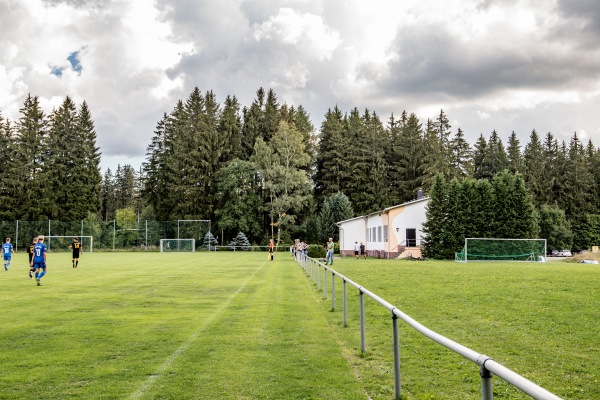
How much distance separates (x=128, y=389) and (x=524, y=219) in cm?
4376

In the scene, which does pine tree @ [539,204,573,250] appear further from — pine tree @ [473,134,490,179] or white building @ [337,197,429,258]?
white building @ [337,197,429,258]

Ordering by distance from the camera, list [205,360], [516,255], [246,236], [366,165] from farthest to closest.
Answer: [366,165] → [246,236] → [516,255] → [205,360]

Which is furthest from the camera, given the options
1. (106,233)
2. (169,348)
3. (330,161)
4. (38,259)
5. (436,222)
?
(330,161)

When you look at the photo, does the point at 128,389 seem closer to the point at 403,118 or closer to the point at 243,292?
the point at 243,292

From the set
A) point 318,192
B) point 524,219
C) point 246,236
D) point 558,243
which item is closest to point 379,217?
point 524,219

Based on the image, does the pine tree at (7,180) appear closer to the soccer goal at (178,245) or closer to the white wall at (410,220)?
the soccer goal at (178,245)

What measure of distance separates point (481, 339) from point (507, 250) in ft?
116

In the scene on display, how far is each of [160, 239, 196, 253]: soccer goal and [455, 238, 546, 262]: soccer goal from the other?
31.9 meters

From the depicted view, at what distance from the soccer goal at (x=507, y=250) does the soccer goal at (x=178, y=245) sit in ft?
105

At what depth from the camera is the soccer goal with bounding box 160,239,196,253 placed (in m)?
59.9

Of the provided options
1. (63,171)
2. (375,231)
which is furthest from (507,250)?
(63,171)

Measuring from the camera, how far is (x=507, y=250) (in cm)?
4097

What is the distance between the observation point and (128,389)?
572 cm

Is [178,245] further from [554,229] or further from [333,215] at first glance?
[554,229]
